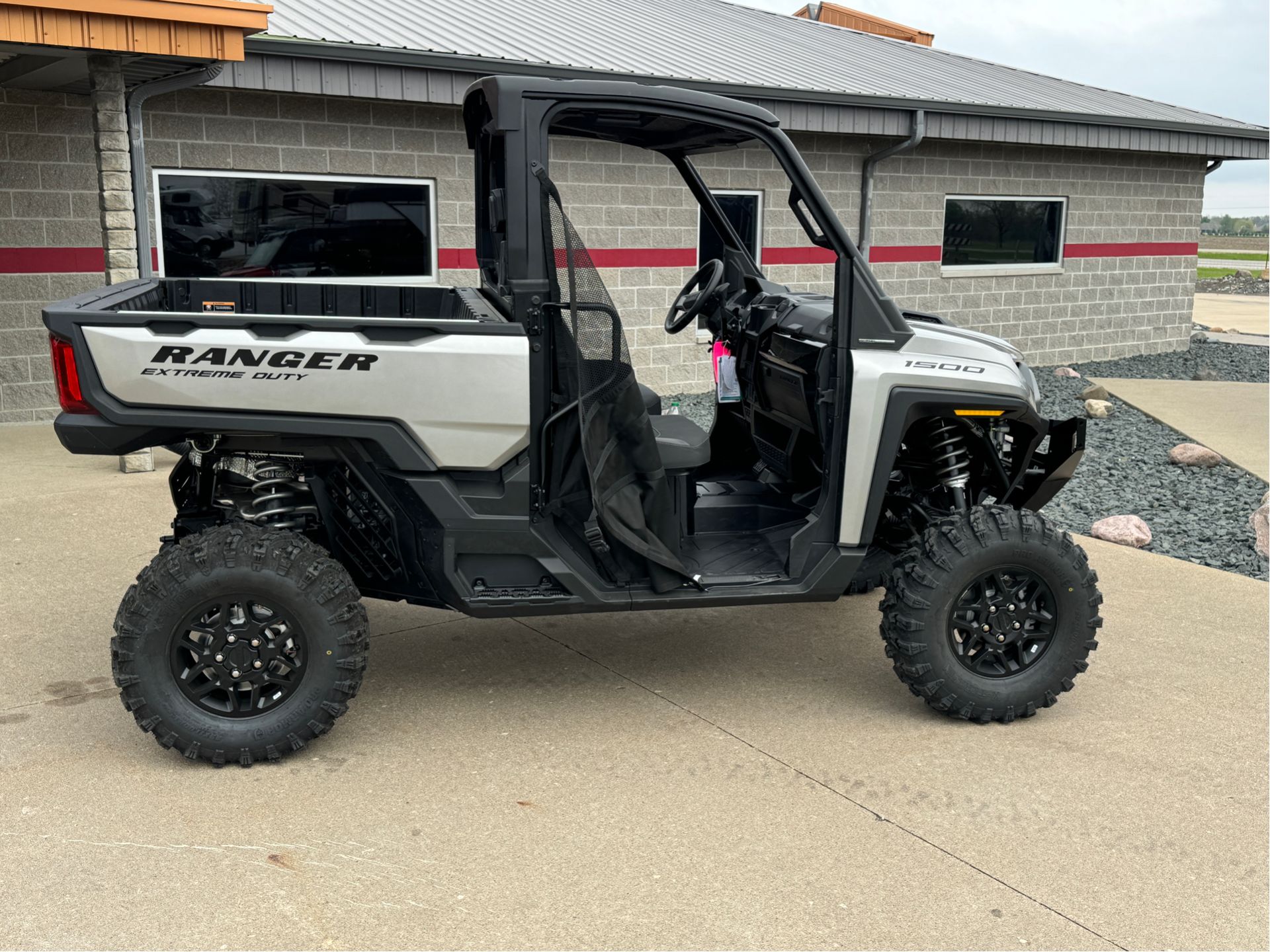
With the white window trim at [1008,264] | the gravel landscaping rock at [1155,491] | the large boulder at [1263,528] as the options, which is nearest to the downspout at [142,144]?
the gravel landscaping rock at [1155,491]

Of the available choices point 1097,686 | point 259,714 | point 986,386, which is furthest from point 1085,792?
point 259,714

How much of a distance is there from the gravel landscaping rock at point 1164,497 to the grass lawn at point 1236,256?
5058 cm

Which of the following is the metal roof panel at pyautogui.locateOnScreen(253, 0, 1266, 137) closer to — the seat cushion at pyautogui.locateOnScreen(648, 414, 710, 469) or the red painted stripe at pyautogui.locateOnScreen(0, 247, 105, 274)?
the red painted stripe at pyautogui.locateOnScreen(0, 247, 105, 274)

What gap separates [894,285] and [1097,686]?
942cm

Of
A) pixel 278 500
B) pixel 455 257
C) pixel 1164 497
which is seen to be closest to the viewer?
pixel 278 500

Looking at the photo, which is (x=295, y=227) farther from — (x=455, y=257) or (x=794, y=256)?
(x=794, y=256)

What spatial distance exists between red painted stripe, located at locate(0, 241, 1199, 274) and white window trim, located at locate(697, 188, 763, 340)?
79 mm

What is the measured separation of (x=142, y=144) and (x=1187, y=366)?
13.2 meters

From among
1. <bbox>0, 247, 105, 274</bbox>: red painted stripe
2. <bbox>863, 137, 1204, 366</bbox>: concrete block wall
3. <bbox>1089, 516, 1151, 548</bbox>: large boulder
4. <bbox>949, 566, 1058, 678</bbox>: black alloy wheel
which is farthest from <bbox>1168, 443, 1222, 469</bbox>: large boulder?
<bbox>0, 247, 105, 274</bbox>: red painted stripe

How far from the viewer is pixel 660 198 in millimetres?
11516

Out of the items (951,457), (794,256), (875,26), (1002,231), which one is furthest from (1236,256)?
(951,457)

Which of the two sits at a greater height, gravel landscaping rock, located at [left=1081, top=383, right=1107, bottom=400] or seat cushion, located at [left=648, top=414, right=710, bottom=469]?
seat cushion, located at [left=648, top=414, right=710, bottom=469]

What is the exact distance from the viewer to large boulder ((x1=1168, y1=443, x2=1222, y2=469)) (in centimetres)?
915

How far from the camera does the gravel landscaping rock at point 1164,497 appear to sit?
691cm
